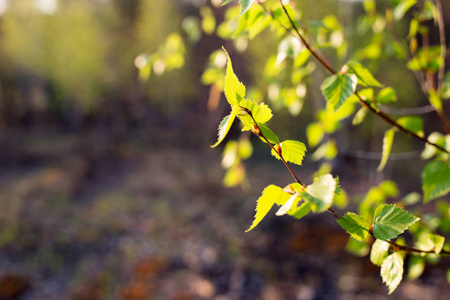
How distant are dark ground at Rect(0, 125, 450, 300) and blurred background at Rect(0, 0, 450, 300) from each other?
2cm

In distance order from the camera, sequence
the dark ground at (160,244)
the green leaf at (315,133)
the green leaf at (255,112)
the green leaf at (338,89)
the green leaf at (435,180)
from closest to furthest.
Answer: the green leaf at (255,112)
the green leaf at (338,89)
the green leaf at (435,180)
the green leaf at (315,133)
the dark ground at (160,244)

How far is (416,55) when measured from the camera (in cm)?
111

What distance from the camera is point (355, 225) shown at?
0.50m

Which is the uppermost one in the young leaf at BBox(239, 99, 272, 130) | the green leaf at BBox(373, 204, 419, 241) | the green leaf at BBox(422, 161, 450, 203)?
the young leaf at BBox(239, 99, 272, 130)

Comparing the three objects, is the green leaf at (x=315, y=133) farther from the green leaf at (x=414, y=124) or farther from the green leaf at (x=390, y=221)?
the green leaf at (x=390, y=221)

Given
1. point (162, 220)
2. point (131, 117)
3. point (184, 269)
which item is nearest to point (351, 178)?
point (162, 220)

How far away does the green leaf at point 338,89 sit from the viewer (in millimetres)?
596

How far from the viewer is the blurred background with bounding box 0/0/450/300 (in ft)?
11.6

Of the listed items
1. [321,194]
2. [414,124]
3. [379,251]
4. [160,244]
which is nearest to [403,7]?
[414,124]

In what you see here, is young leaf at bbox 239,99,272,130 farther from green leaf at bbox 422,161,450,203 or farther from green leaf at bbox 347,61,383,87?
green leaf at bbox 422,161,450,203

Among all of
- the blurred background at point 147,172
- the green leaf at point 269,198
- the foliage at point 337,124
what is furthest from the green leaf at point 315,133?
the green leaf at point 269,198

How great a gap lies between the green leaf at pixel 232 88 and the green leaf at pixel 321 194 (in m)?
0.15

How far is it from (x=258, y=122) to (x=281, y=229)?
183 inches

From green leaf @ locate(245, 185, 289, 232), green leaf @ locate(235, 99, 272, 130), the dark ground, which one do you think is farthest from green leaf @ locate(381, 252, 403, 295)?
the dark ground
